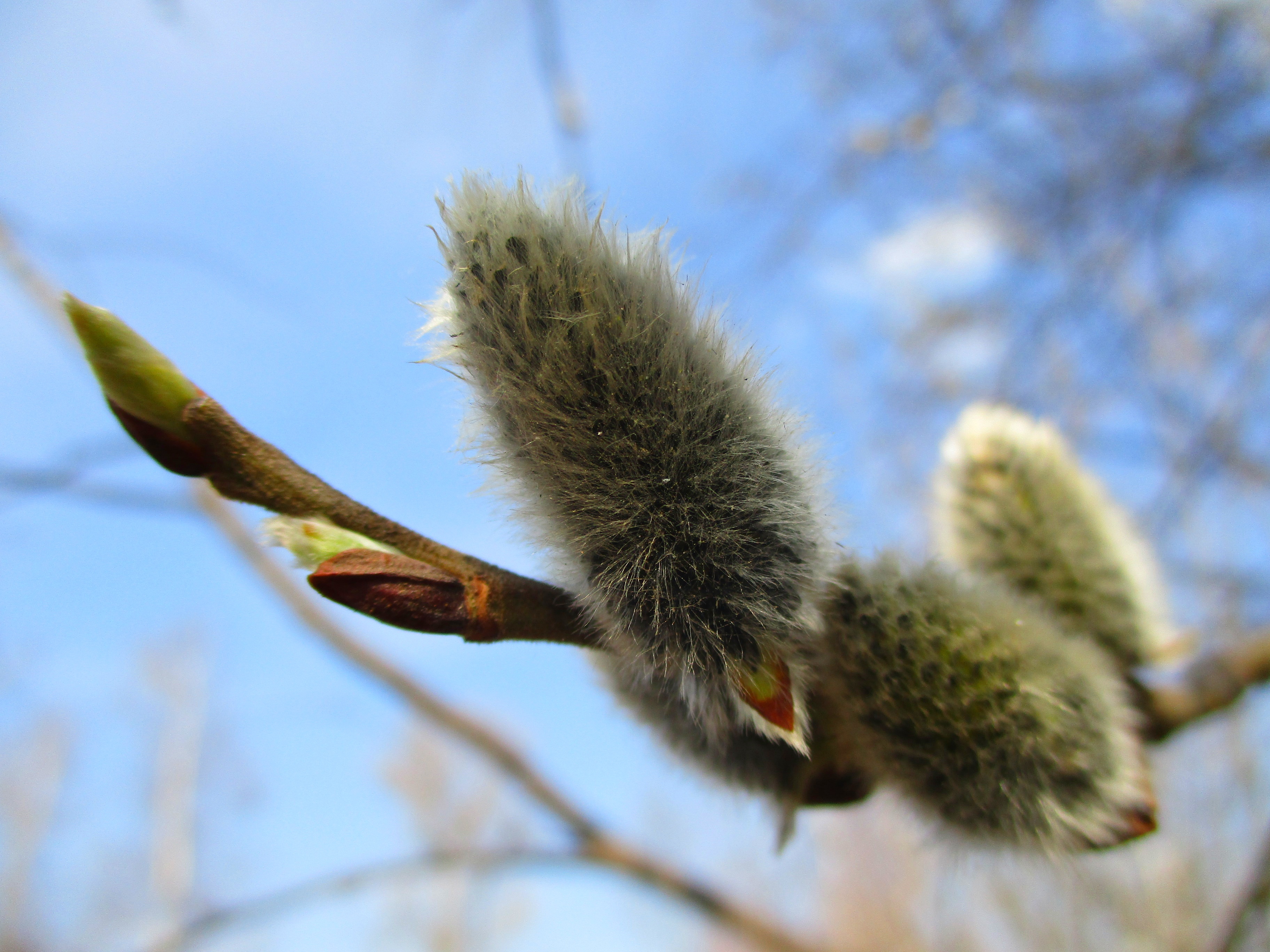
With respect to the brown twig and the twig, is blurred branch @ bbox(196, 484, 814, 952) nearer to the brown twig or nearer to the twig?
the twig

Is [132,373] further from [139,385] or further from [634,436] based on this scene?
[634,436]

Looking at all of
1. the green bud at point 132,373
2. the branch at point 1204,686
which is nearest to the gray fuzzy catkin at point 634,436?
the green bud at point 132,373

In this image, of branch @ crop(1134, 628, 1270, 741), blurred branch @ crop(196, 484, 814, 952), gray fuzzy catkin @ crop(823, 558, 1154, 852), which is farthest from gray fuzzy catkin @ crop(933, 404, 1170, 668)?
blurred branch @ crop(196, 484, 814, 952)

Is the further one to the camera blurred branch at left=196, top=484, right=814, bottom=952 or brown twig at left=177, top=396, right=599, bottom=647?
blurred branch at left=196, top=484, right=814, bottom=952

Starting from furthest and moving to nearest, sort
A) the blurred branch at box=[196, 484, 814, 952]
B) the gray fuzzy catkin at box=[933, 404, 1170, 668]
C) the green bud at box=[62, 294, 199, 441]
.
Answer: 1. the blurred branch at box=[196, 484, 814, 952]
2. the gray fuzzy catkin at box=[933, 404, 1170, 668]
3. the green bud at box=[62, 294, 199, 441]

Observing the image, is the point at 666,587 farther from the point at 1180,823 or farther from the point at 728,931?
the point at 1180,823

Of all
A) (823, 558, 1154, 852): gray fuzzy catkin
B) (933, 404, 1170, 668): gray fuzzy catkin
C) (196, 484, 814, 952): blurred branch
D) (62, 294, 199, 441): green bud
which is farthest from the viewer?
(196, 484, 814, 952): blurred branch

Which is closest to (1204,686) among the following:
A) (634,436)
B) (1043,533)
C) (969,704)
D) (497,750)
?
(1043,533)

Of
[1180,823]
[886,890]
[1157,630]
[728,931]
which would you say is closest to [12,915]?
[886,890]
